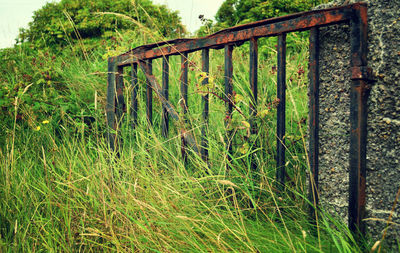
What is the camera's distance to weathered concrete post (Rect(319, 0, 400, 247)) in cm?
140

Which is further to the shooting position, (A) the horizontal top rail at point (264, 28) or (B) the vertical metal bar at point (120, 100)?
(B) the vertical metal bar at point (120, 100)

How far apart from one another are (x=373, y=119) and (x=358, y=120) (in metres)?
0.07

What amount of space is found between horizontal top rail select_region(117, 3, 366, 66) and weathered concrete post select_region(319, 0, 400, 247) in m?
0.08

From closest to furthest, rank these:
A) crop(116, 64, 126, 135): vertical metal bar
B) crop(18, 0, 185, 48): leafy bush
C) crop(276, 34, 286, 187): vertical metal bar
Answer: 1. crop(276, 34, 286, 187): vertical metal bar
2. crop(116, 64, 126, 135): vertical metal bar
3. crop(18, 0, 185, 48): leafy bush

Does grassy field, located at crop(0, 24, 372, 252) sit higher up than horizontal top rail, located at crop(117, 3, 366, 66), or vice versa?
horizontal top rail, located at crop(117, 3, 366, 66)

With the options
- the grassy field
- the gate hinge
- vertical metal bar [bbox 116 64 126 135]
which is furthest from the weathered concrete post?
vertical metal bar [bbox 116 64 126 135]

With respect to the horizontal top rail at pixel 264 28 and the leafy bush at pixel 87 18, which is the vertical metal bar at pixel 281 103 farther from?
the leafy bush at pixel 87 18

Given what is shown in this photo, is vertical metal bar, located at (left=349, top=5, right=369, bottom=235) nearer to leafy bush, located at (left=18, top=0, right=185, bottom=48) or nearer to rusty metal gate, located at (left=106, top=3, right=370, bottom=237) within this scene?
rusty metal gate, located at (left=106, top=3, right=370, bottom=237)

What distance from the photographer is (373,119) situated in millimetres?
1459

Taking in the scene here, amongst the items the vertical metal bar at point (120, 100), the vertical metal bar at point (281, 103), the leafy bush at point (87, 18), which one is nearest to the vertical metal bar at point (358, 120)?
the vertical metal bar at point (281, 103)

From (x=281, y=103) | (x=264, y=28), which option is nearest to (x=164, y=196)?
(x=281, y=103)

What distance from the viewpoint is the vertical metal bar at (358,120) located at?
145cm

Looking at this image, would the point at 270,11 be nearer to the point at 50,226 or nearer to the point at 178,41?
the point at 178,41

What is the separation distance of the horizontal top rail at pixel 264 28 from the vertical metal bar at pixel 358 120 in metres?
0.07
